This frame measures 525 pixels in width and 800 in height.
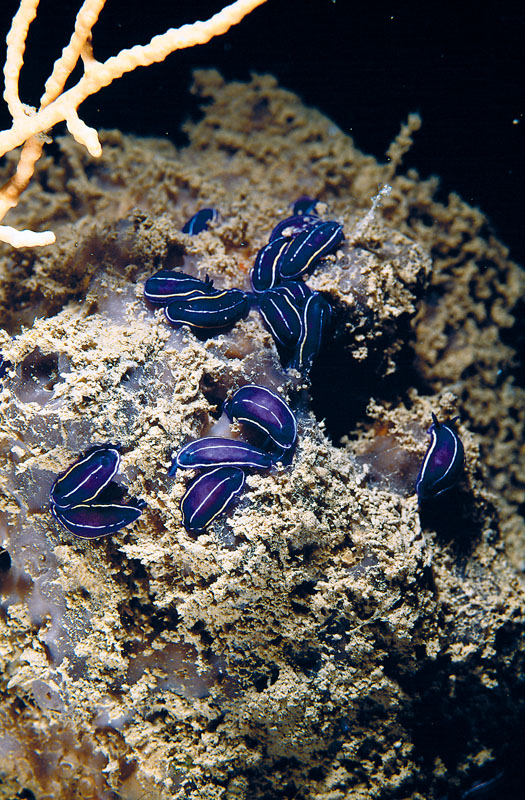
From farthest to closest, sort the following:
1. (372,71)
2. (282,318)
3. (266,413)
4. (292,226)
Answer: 1. (372,71)
2. (292,226)
3. (282,318)
4. (266,413)

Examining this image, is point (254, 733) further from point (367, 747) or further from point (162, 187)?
point (162, 187)

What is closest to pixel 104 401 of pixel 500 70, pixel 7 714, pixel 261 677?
pixel 261 677

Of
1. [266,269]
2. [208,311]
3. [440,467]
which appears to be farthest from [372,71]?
[440,467]

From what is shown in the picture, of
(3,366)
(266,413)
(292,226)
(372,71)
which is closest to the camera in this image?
(266,413)

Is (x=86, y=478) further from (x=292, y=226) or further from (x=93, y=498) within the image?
(x=292, y=226)

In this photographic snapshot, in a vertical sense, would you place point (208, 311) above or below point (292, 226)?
below

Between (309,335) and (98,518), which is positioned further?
(309,335)
